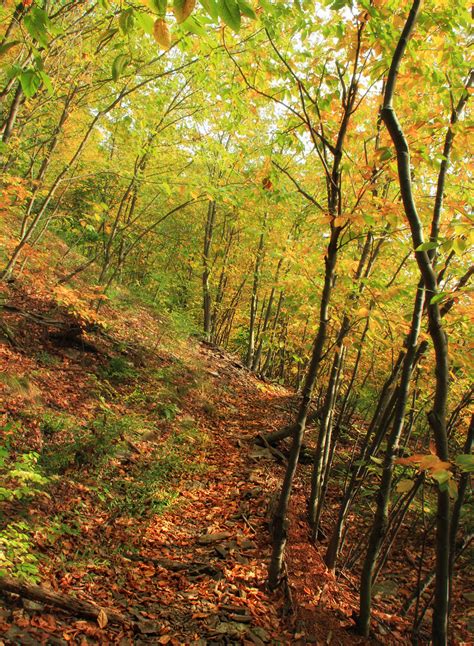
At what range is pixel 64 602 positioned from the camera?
8.64 ft

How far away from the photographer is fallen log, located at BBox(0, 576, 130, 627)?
2512mm

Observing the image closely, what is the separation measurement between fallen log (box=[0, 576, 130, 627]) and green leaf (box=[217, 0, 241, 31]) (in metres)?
3.24

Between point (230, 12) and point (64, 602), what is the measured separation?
11.1 ft

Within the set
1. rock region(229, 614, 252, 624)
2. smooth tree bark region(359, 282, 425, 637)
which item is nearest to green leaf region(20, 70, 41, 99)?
smooth tree bark region(359, 282, 425, 637)

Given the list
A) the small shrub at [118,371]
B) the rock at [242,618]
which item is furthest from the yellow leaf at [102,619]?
the small shrub at [118,371]

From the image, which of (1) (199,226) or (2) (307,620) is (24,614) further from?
(1) (199,226)

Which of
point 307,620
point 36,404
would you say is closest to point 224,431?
point 36,404

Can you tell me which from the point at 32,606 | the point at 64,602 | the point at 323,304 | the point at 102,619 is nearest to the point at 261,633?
the point at 102,619

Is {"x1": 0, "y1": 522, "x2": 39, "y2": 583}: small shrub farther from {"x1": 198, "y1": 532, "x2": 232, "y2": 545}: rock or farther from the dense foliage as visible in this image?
the dense foliage

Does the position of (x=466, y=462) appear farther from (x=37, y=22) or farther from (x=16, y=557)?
(x=16, y=557)

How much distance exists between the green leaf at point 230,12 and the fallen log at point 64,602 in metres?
3.24

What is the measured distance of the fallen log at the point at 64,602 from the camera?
2512mm

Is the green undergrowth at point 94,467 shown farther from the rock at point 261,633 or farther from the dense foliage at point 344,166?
the dense foliage at point 344,166

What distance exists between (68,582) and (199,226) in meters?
13.6
